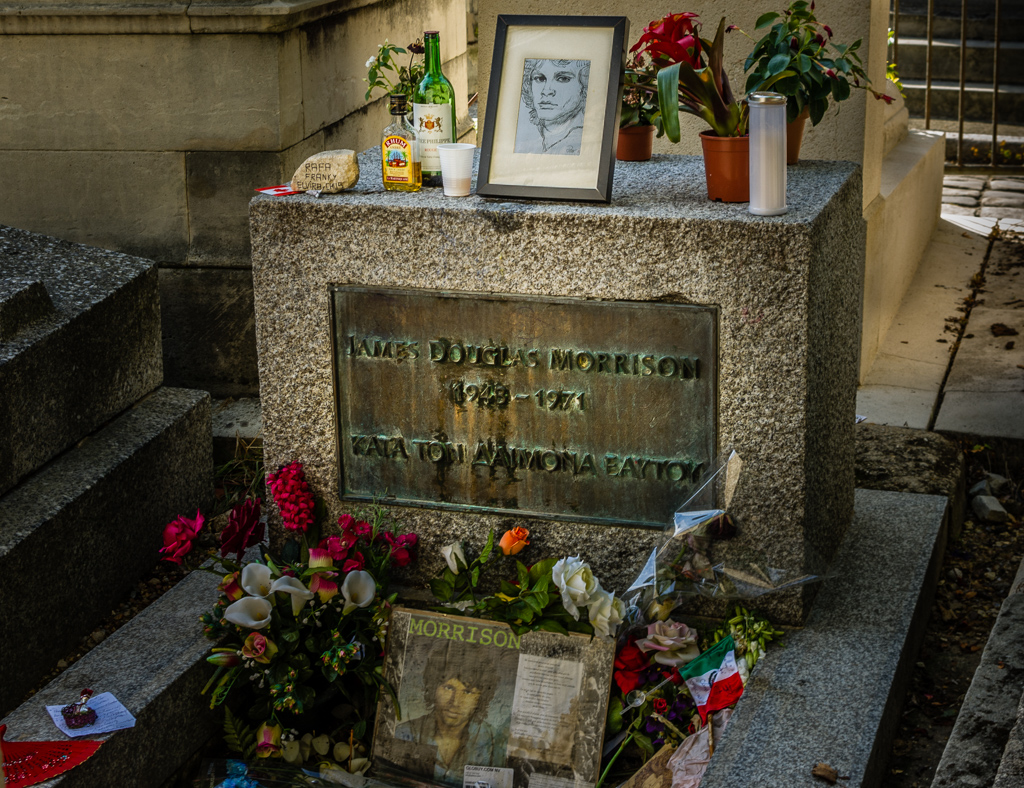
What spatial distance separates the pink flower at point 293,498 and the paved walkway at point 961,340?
229 cm

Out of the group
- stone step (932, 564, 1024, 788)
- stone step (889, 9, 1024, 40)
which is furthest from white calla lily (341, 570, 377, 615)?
stone step (889, 9, 1024, 40)

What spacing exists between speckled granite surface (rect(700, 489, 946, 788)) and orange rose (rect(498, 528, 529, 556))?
679mm

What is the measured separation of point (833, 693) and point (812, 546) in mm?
415

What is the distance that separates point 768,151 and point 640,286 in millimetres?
431

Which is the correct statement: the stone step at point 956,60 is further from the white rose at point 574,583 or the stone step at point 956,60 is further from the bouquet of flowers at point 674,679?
the white rose at point 574,583

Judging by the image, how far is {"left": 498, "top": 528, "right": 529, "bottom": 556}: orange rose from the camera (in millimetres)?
3180

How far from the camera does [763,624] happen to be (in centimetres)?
303

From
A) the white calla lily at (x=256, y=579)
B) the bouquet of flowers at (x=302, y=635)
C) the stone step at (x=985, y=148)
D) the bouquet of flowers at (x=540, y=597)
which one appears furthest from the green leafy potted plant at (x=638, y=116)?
the stone step at (x=985, y=148)

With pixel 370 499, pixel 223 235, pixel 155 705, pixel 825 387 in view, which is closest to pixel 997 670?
pixel 825 387

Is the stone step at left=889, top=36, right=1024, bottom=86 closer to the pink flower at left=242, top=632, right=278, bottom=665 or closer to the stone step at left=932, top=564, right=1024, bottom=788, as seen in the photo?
the stone step at left=932, top=564, right=1024, bottom=788

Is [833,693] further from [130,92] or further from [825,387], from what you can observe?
[130,92]

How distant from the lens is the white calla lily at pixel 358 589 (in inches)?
124

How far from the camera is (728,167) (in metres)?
2.95

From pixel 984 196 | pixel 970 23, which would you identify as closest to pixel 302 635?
pixel 984 196
